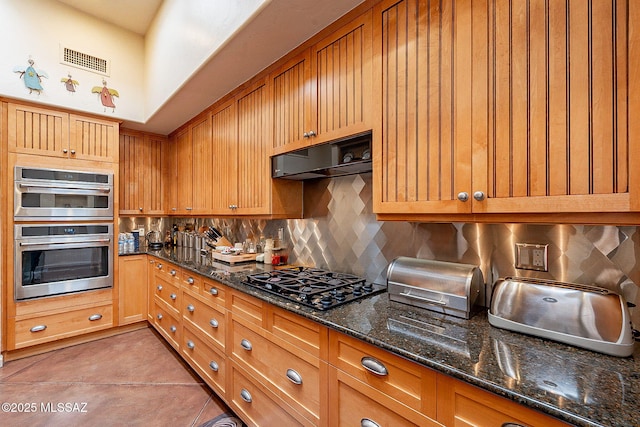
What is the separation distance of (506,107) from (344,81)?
34.1 inches

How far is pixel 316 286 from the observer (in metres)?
1.71

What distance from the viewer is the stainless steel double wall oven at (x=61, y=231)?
9.04 ft

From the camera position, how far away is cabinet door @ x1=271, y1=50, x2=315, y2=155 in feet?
6.06

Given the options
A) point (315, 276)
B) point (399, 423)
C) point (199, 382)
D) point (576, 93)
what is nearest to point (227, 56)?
point (315, 276)

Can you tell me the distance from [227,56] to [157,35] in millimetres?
1641

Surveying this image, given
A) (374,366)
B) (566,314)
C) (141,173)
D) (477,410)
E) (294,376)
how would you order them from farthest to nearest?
(141,173), (294,376), (374,366), (566,314), (477,410)

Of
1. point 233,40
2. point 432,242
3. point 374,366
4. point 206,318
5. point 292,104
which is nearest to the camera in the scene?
point 374,366

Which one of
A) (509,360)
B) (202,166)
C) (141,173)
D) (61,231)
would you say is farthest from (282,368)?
(141,173)

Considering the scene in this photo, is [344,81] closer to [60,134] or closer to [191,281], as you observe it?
[191,281]

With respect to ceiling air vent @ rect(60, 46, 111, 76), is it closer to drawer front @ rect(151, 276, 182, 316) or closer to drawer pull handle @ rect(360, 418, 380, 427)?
drawer front @ rect(151, 276, 182, 316)

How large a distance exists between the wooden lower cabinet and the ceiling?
176 cm

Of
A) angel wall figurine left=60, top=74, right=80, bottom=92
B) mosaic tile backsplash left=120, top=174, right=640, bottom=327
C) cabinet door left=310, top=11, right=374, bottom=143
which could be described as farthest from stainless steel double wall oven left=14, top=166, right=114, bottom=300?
cabinet door left=310, top=11, right=374, bottom=143

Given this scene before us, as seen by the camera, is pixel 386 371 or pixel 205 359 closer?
pixel 386 371

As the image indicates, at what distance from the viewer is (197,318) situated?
230 centimetres
